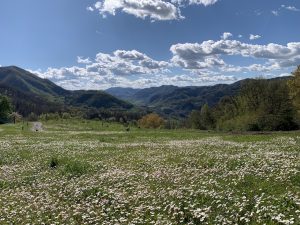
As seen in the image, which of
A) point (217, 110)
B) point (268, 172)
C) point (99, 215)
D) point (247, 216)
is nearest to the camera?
point (247, 216)

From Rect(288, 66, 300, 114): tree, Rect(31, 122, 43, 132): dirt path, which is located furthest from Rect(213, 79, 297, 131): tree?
Rect(31, 122, 43, 132): dirt path

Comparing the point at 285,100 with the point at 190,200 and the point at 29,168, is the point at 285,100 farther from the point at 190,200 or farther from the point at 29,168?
the point at 190,200

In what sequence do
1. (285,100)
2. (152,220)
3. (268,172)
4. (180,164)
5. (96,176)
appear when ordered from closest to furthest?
(152,220), (268,172), (96,176), (180,164), (285,100)

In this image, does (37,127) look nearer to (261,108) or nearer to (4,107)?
(4,107)

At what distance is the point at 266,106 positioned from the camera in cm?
8938

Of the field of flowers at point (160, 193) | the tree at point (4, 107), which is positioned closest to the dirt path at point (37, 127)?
the tree at point (4, 107)

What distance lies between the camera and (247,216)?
10555mm

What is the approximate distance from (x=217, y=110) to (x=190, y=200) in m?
126

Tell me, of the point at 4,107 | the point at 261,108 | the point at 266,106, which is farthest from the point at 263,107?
the point at 4,107

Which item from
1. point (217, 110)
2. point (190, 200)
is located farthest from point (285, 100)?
point (190, 200)

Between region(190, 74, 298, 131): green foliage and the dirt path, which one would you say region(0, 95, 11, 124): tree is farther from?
region(190, 74, 298, 131): green foliage

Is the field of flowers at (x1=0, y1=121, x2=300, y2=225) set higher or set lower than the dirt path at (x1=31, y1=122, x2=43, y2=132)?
lower

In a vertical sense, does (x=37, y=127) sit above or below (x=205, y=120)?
below

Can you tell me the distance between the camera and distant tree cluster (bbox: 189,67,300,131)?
75188mm
